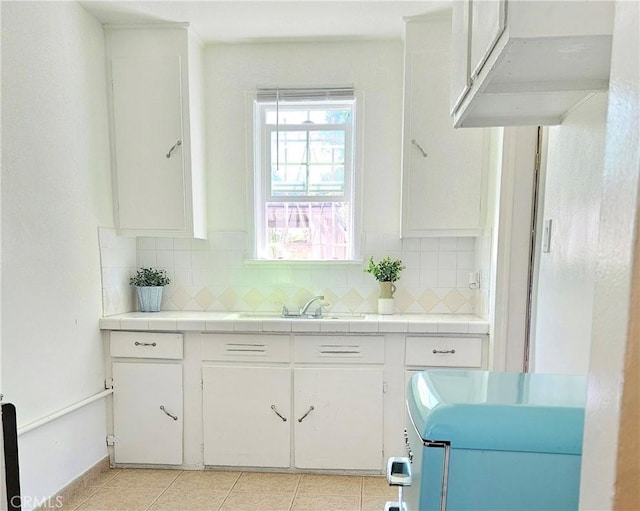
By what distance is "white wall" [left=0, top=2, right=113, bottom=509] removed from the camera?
1728 millimetres

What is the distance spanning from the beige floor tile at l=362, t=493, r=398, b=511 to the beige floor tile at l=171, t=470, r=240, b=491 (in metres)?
0.72

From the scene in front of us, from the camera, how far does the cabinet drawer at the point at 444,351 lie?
86.0 inches

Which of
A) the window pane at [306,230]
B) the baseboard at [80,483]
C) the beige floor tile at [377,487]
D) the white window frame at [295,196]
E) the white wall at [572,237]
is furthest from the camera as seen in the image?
the window pane at [306,230]

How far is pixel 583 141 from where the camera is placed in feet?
3.93

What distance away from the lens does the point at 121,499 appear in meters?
2.05

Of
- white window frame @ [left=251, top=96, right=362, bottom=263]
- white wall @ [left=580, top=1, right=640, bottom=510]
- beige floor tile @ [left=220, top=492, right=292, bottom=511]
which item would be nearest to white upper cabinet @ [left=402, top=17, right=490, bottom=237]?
white window frame @ [left=251, top=96, right=362, bottom=263]

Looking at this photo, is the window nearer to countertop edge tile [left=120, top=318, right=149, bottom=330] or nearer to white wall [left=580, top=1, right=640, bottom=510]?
countertop edge tile [left=120, top=318, right=149, bottom=330]

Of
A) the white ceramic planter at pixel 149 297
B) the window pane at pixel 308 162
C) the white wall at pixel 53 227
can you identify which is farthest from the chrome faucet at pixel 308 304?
the white wall at pixel 53 227

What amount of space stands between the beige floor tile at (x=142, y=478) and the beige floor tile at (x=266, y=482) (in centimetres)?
39

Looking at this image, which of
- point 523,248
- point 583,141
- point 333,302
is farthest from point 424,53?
point 333,302

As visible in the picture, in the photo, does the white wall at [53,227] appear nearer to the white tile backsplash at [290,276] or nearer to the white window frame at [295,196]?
the white tile backsplash at [290,276]

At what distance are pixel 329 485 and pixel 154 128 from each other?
7.42 feet

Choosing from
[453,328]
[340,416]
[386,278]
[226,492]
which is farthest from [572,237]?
[226,492]

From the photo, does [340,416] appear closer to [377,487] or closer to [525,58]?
[377,487]
